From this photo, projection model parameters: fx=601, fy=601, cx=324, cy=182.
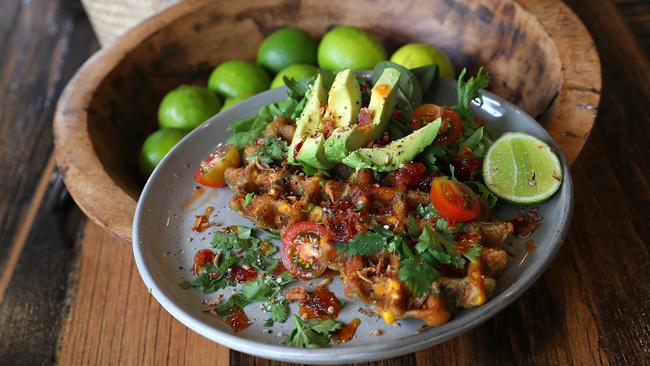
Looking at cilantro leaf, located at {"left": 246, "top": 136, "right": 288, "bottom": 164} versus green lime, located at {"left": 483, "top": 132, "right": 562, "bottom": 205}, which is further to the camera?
cilantro leaf, located at {"left": 246, "top": 136, "right": 288, "bottom": 164}

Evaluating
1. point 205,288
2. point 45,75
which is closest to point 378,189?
point 205,288

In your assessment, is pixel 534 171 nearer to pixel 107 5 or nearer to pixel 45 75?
pixel 107 5

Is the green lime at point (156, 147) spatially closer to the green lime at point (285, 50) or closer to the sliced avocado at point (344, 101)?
the green lime at point (285, 50)

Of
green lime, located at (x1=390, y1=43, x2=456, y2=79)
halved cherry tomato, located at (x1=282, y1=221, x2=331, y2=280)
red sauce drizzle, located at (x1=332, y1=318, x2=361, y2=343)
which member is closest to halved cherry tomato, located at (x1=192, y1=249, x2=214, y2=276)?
halved cherry tomato, located at (x1=282, y1=221, x2=331, y2=280)

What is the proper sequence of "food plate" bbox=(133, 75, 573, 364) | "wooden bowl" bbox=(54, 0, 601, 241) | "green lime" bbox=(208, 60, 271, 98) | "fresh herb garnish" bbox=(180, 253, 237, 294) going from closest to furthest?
"food plate" bbox=(133, 75, 573, 364)
"fresh herb garnish" bbox=(180, 253, 237, 294)
"wooden bowl" bbox=(54, 0, 601, 241)
"green lime" bbox=(208, 60, 271, 98)

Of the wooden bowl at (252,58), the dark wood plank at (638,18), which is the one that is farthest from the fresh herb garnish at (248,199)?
the dark wood plank at (638,18)

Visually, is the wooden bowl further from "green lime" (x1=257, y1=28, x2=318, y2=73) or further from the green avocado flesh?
the green avocado flesh
